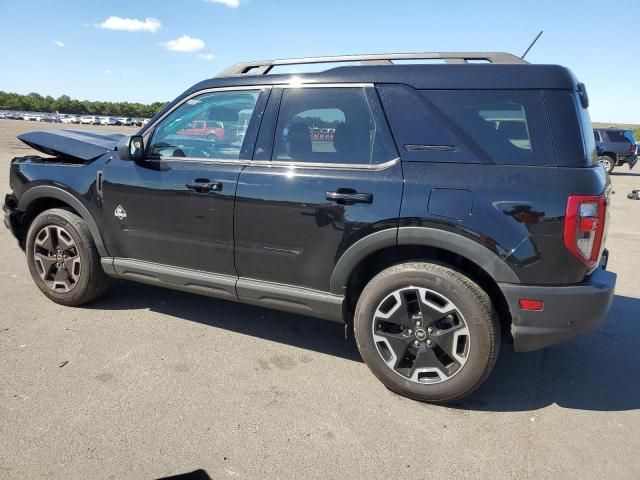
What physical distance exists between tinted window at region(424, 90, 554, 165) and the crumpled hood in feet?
9.25

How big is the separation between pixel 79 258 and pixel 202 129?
1.55 m

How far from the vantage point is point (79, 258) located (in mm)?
3928

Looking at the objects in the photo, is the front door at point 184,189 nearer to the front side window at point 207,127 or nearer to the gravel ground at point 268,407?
the front side window at point 207,127

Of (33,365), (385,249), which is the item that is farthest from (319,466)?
(33,365)

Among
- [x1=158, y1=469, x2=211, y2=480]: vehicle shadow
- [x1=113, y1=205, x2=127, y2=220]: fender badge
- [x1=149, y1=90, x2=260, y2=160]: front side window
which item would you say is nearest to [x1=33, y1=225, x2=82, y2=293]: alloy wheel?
[x1=113, y1=205, x2=127, y2=220]: fender badge

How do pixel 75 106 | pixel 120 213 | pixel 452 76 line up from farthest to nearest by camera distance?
pixel 75 106
pixel 120 213
pixel 452 76

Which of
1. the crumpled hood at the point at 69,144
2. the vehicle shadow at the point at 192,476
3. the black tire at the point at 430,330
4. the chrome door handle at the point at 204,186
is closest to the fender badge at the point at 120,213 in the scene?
the crumpled hood at the point at 69,144

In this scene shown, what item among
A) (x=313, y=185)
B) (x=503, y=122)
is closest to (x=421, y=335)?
(x=313, y=185)

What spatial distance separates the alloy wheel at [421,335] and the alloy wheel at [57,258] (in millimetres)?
2656

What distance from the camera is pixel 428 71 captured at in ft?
9.25

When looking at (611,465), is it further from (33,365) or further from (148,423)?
(33,365)

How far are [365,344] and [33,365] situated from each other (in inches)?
86.8

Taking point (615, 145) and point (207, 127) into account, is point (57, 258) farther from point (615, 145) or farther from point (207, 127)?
point (615, 145)

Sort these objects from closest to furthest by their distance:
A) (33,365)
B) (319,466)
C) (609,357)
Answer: (319,466)
(33,365)
(609,357)
